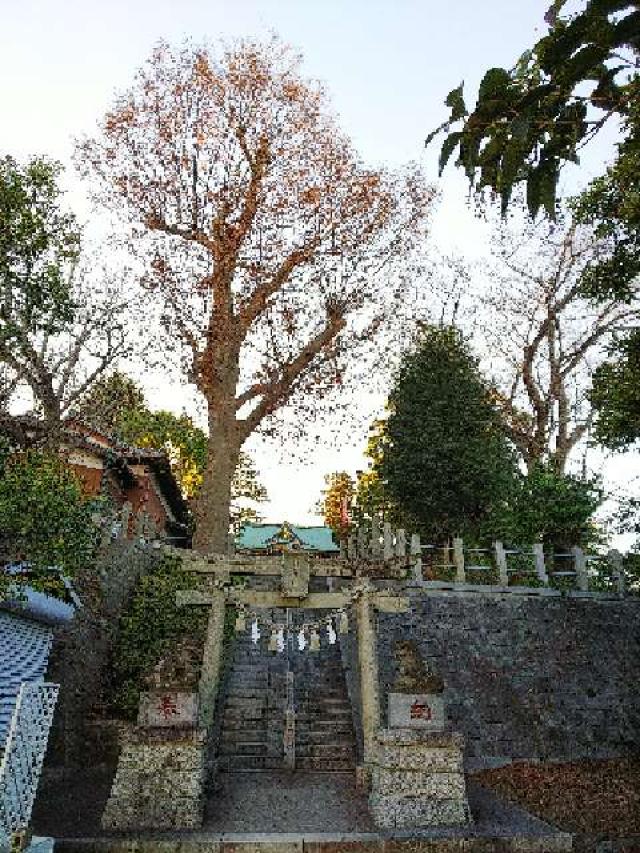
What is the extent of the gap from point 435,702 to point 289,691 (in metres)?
5.31

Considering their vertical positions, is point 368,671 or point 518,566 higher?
point 518,566

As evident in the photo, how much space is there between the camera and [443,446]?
82.1 feet

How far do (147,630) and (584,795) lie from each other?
32.1ft

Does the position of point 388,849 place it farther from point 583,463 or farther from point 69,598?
point 583,463

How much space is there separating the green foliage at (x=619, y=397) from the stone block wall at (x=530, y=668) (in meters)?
5.44

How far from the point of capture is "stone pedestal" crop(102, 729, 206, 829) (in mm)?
8656

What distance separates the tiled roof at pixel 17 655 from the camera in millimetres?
7465

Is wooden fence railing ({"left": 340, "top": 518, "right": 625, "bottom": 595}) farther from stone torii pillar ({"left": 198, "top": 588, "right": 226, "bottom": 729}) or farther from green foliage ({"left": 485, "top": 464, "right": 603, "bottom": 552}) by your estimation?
stone torii pillar ({"left": 198, "top": 588, "right": 226, "bottom": 729})

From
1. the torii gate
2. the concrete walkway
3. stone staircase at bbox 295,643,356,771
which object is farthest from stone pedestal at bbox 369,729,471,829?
stone staircase at bbox 295,643,356,771

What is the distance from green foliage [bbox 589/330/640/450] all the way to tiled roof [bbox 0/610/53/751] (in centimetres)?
1304

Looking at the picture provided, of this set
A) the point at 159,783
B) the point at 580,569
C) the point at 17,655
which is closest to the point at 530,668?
the point at 580,569

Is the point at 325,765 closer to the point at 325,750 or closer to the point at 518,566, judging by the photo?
the point at 325,750

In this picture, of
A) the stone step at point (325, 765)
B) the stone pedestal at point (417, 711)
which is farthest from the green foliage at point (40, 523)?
the stone step at point (325, 765)

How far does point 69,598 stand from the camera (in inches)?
468
